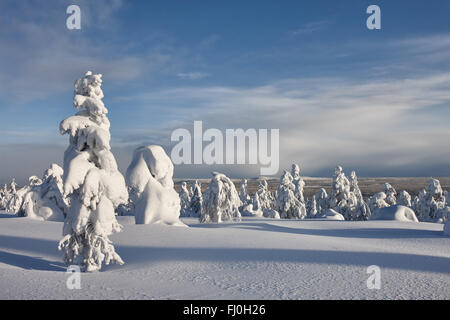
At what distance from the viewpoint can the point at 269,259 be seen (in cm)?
911

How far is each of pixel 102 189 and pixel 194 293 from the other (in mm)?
4478

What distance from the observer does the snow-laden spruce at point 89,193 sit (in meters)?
9.05

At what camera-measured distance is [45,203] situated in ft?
80.3

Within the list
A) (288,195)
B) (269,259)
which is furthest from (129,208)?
(269,259)

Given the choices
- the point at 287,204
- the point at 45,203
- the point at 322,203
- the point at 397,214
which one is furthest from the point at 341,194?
the point at 45,203

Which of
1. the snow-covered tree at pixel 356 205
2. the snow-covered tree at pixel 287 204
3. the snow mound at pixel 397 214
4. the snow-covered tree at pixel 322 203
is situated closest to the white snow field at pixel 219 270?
the snow mound at pixel 397 214

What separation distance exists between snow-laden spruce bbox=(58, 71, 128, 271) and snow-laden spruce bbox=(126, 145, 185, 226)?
239 inches

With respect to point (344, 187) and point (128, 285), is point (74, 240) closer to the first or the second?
point (128, 285)

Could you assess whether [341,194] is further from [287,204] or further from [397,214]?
[397,214]

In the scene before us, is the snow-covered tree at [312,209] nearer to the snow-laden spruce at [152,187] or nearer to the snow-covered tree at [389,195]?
the snow-covered tree at [389,195]

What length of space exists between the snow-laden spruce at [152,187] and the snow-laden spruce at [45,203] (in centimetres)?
1018

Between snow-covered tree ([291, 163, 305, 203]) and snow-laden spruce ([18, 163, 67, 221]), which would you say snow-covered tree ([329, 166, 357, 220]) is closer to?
snow-covered tree ([291, 163, 305, 203])

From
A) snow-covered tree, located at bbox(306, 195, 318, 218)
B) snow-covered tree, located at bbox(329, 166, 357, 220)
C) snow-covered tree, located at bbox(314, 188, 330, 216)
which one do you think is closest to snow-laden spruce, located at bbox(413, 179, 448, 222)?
snow-covered tree, located at bbox(329, 166, 357, 220)

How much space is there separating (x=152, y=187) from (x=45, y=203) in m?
12.9
